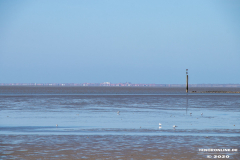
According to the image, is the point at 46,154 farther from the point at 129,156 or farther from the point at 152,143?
the point at 152,143

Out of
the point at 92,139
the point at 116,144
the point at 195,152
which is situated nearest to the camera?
the point at 195,152

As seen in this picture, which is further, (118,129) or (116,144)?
(118,129)

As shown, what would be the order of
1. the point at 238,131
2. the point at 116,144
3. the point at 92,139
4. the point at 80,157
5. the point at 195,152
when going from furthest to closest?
1. the point at 238,131
2. the point at 92,139
3. the point at 116,144
4. the point at 195,152
5. the point at 80,157

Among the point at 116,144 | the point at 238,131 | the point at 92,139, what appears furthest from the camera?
the point at 238,131

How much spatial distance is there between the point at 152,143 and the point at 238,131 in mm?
6716

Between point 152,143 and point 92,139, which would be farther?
point 92,139

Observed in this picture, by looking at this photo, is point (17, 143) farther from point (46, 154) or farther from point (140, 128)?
point (140, 128)

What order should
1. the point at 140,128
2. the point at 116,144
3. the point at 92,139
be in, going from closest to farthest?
the point at 116,144 → the point at 92,139 → the point at 140,128

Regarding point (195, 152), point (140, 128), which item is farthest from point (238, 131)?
point (195, 152)

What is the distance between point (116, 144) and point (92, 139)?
1.82 metres

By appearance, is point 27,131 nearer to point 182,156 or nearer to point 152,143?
point 152,143

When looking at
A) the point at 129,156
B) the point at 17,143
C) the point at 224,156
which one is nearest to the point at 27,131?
the point at 17,143

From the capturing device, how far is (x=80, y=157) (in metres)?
12.8

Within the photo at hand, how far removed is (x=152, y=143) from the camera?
15.9 metres
